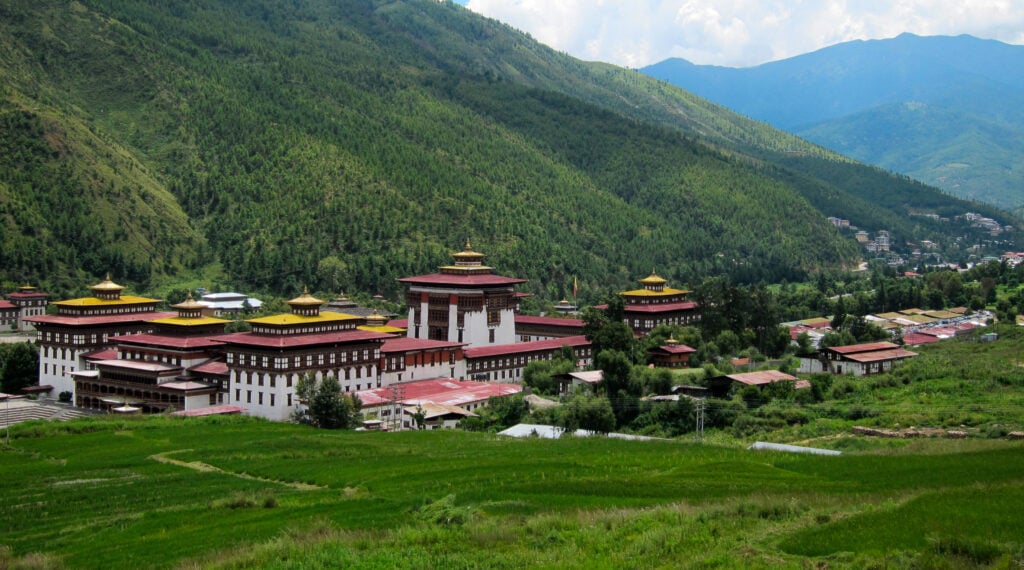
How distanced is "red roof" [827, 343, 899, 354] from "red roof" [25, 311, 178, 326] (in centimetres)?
4582

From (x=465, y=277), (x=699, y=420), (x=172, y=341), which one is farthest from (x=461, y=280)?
(x=699, y=420)

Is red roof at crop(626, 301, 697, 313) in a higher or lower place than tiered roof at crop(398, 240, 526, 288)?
lower

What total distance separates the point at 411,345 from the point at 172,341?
51.5 ft

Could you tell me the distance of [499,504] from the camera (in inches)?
1554

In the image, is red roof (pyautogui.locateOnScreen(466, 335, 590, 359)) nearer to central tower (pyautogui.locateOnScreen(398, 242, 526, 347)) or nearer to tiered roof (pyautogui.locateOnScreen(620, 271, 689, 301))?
central tower (pyautogui.locateOnScreen(398, 242, 526, 347))

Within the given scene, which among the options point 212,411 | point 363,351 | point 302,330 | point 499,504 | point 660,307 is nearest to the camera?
point 499,504

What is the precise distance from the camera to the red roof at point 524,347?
3539 inches

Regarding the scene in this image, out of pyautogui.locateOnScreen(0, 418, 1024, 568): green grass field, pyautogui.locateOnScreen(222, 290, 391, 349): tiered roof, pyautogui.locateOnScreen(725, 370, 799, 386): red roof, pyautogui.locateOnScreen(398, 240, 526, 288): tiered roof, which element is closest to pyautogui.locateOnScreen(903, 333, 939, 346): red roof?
pyautogui.locateOnScreen(725, 370, 799, 386): red roof

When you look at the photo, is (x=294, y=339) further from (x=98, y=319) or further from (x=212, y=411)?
(x=98, y=319)

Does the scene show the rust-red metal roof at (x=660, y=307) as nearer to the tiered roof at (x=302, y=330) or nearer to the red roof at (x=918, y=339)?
the red roof at (x=918, y=339)

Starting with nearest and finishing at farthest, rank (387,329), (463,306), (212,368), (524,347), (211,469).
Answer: (211,469), (212,368), (463,306), (524,347), (387,329)

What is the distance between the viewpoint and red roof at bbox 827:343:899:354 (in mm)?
82875

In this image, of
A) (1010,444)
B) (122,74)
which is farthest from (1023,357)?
(122,74)

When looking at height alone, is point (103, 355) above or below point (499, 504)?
above
